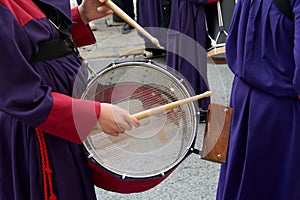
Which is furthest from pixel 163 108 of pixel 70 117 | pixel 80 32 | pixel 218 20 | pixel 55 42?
pixel 218 20

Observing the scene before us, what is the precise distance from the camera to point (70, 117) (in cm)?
106

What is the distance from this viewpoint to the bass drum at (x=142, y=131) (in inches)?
47.8

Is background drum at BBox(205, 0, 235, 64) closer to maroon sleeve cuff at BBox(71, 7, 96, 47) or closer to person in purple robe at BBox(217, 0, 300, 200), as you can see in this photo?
person in purple robe at BBox(217, 0, 300, 200)

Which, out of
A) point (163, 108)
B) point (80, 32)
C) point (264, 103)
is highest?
point (80, 32)

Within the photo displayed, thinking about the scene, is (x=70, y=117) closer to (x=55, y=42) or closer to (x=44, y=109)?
(x=44, y=109)

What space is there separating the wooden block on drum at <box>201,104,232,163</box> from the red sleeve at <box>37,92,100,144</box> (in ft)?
1.20

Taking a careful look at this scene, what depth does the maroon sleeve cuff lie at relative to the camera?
1430mm

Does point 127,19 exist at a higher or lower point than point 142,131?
higher

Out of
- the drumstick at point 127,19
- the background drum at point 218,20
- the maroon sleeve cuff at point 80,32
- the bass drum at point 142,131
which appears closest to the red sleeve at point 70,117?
the bass drum at point 142,131

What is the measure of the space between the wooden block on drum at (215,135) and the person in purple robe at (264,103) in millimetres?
261

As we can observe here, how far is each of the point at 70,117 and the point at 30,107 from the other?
10cm

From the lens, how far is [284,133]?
4.91ft

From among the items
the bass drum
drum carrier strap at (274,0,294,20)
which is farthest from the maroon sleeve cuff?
drum carrier strap at (274,0,294,20)

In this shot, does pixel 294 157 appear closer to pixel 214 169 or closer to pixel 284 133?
pixel 284 133
